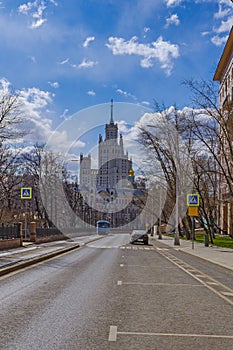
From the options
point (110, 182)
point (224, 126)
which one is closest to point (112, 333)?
point (224, 126)

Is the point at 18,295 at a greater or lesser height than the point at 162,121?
lesser

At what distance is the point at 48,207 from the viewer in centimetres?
6675

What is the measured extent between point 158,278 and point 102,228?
8267 cm

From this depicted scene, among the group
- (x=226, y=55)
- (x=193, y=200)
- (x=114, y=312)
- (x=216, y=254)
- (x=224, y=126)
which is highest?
(x=226, y=55)

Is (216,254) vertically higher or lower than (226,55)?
lower

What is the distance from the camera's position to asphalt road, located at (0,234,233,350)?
696cm

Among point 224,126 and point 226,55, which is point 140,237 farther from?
point 226,55

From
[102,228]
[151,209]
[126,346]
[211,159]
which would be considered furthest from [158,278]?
[102,228]

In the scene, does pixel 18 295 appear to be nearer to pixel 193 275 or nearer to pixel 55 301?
pixel 55 301

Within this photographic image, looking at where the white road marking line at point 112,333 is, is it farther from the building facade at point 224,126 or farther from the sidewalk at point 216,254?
the building facade at point 224,126

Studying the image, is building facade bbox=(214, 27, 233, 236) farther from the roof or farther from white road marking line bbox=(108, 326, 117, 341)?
white road marking line bbox=(108, 326, 117, 341)

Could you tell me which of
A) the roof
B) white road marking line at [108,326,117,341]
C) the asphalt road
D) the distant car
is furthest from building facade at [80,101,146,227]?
white road marking line at [108,326,117,341]

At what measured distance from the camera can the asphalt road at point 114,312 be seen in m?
6.96

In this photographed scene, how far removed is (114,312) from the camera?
938 centimetres
